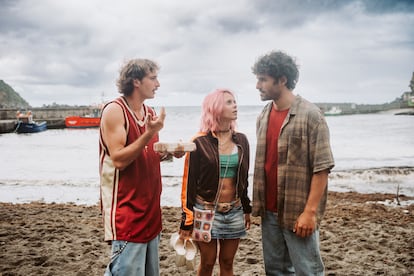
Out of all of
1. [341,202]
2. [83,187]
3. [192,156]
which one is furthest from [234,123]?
[83,187]

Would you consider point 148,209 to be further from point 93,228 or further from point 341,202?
point 341,202

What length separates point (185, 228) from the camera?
308 centimetres

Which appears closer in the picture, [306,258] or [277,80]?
[306,258]

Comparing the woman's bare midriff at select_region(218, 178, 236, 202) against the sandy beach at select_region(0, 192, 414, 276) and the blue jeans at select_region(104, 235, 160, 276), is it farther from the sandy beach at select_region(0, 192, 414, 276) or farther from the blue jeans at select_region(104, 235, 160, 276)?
the sandy beach at select_region(0, 192, 414, 276)

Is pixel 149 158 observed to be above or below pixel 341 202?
above

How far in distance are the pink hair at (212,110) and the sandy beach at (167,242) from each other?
2.38 m

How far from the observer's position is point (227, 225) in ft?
10.3

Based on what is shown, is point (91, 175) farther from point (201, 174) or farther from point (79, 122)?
point (79, 122)

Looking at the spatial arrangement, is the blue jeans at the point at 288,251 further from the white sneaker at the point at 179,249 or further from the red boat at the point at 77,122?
the red boat at the point at 77,122

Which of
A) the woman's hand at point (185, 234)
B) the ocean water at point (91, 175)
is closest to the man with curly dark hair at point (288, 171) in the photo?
the woman's hand at point (185, 234)

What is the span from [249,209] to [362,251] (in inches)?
114

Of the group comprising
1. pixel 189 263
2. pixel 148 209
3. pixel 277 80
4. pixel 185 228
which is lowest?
pixel 189 263

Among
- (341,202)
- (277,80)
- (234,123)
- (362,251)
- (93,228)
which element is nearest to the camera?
(277,80)

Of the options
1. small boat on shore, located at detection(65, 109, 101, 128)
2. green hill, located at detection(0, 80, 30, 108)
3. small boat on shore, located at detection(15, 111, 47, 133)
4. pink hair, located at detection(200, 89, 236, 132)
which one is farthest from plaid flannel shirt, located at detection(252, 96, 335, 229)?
green hill, located at detection(0, 80, 30, 108)
